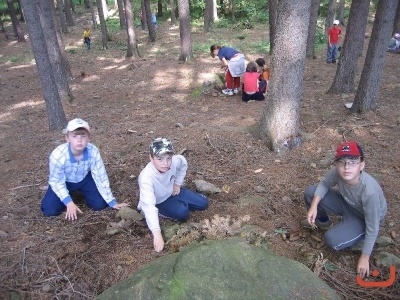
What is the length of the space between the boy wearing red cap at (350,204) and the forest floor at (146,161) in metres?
0.22

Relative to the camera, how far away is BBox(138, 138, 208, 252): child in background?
3270 mm

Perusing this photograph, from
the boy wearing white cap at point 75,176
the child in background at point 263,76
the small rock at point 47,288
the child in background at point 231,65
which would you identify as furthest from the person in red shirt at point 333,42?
the small rock at point 47,288

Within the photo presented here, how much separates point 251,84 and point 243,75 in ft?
2.06

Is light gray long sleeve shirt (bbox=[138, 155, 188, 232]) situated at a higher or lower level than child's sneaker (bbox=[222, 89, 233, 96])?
higher

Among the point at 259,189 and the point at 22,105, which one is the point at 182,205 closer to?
the point at 259,189

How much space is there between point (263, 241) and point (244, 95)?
19.2 feet

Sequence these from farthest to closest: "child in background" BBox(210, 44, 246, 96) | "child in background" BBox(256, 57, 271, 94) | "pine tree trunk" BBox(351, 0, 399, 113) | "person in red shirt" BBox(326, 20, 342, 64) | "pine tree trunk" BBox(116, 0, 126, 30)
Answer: "pine tree trunk" BBox(116, 0, 126, 30)
"person in red shirt" BBox(326, 20, 342, 64)
"child in background" BBox(210, 44, 246, 96)
"child in background" BBox(256, 57, 271, 94)
"pine tree trunk" BBox(351, 0, 399, 113)

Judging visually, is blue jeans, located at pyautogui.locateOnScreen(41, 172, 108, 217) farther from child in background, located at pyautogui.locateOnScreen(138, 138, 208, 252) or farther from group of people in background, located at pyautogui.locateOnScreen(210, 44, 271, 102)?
group of people in background, located at pyautogui.locateOnScreen(210, 44, 271, 102)

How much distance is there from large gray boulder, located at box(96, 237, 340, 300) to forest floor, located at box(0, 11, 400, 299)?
86 cm

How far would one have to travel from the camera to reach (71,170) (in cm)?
392

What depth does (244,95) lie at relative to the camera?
8.66m

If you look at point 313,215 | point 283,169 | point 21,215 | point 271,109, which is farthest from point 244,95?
point 21,215

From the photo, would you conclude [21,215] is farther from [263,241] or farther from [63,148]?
[263,241]

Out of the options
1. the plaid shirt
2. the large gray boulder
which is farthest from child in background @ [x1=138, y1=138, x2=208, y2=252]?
the large gray boulder
